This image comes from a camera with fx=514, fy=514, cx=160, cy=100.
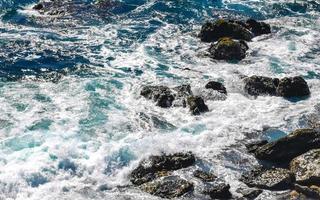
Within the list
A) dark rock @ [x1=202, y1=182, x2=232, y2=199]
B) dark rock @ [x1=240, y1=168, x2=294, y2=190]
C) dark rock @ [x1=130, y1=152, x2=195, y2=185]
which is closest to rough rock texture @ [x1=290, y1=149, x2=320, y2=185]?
dark rock @ [x1=240, y1=168, x2=294, y2=190]

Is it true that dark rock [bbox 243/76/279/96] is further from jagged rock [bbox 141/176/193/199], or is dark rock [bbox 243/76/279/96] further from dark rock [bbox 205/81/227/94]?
jagged rock [bbox 141/176/193/199]

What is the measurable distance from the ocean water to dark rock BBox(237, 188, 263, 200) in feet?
0.73

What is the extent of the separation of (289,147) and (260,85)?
6252mm

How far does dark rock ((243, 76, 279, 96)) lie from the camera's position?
23.0 meters

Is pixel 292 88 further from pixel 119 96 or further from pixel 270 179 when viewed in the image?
pixel 270 179

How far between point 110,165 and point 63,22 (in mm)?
18360

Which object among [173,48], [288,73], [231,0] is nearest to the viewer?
[288,73]

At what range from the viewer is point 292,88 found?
22828 millimetres

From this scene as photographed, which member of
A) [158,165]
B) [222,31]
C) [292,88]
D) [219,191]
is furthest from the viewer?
[222,31]

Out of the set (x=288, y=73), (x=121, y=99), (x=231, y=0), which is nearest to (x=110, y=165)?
(x=121, y=99)

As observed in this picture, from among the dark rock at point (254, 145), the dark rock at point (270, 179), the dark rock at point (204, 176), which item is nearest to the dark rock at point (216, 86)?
the dark rock at point (254, 145)

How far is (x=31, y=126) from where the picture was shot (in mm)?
19344

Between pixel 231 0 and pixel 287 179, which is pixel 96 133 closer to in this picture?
pixel 287 179

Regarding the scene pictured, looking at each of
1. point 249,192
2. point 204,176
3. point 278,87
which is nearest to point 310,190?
point 249,192
